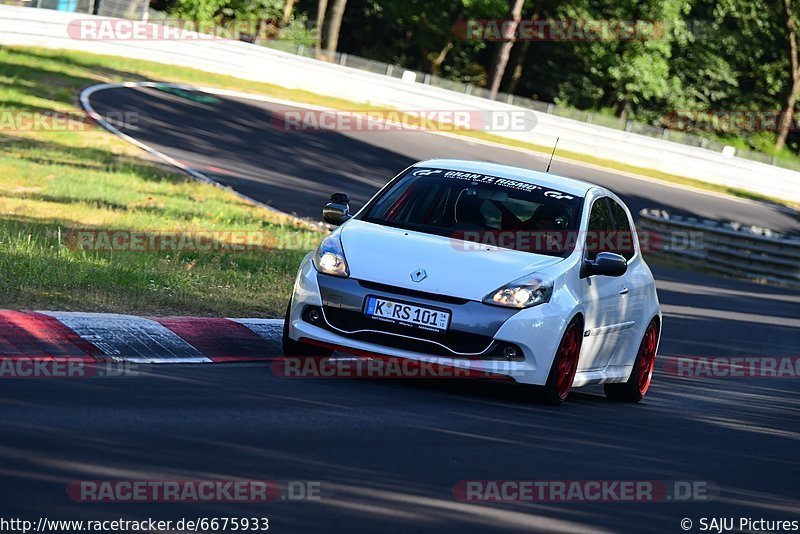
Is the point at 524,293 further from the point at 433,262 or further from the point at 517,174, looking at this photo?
the point at 517,174

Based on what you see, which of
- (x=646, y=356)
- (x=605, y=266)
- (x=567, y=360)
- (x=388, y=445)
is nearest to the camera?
(x=388, y=445)

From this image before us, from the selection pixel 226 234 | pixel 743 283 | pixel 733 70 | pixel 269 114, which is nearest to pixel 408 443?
pixel 226 234

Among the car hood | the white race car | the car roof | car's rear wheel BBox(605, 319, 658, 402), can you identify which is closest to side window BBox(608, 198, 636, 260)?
the white race car

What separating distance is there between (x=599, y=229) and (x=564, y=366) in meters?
1.42

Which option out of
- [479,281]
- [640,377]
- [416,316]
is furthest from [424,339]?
[640,377]

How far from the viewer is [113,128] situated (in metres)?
27.0

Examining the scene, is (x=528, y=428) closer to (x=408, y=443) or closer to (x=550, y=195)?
(x=408, y=443)

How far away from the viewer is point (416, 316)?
8586 millimetres

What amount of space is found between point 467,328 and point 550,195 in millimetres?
1912

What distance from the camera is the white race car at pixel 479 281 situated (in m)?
8.62

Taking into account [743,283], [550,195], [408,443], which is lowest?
[743,283]

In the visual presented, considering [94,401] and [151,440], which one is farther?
[94,401]

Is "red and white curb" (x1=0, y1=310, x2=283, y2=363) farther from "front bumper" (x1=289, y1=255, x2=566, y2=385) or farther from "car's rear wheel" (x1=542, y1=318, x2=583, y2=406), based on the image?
"car's rear wheel" (x1=542, y1=318, x2=583, y2=406)

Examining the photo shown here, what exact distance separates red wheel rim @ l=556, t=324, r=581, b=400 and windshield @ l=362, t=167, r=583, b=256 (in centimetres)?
61
